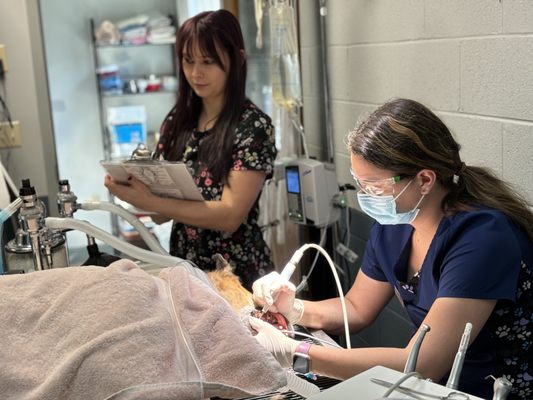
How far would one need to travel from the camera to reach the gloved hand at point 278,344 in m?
1.29

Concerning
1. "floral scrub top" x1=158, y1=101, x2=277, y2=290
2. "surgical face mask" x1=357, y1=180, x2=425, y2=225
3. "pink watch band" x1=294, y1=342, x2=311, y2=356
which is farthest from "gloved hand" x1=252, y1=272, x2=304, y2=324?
"floral scrub top" x1=158, y1=101, x2=277, y2=290

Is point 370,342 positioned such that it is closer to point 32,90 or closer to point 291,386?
point 291,386

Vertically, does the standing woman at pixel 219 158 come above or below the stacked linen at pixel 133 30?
below

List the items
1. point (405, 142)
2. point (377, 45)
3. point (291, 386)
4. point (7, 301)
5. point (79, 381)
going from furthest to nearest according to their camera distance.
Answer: point (377, 45) → point (405, 142) → point (291, 386) → point (7, 301) → point (79, 381)

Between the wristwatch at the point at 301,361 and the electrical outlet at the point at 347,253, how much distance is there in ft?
4.12

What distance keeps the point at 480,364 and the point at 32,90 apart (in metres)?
2.41

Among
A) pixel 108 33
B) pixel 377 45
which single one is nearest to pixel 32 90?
pixel 108 33

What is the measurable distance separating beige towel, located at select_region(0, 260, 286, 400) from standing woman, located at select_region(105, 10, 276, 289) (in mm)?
1018

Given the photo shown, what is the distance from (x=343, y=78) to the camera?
105 inches

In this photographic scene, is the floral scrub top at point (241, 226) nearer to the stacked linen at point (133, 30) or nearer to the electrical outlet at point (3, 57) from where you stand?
the electrical outlet at point (3, 57)

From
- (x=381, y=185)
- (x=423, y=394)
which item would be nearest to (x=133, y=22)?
(x=381, y=185)

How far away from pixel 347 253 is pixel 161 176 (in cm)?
89

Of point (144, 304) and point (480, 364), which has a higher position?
point (144, 304)

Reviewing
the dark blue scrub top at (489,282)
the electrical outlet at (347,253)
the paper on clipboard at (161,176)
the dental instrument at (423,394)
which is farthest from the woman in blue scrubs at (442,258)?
the electrical outlet at (347,253)
